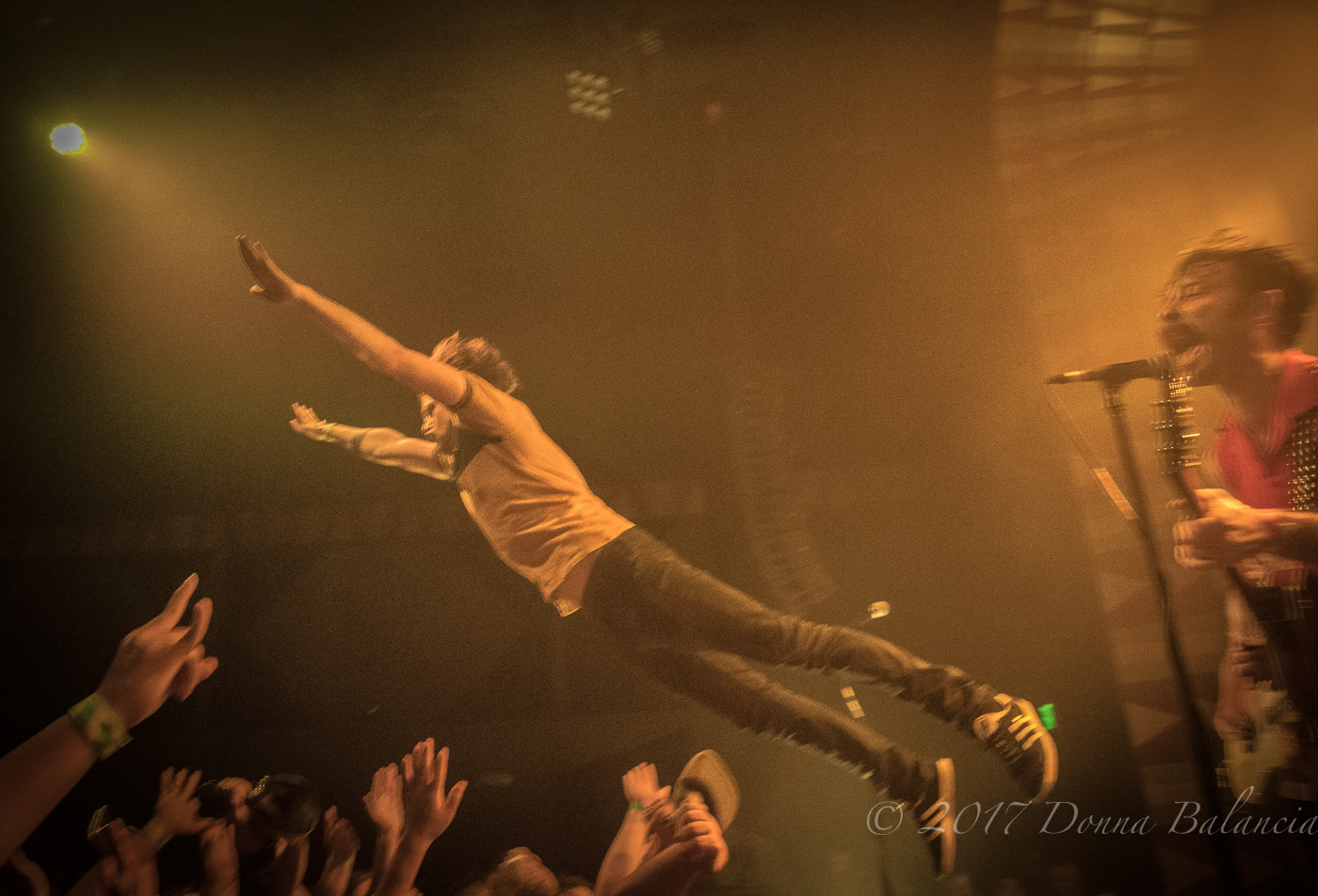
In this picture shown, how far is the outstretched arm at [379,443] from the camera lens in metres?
Result: 2.86

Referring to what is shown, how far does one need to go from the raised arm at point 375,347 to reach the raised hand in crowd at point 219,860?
1608 millimetres

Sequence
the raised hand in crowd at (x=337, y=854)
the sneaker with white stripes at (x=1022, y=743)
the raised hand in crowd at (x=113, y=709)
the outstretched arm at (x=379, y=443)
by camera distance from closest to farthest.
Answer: the sneaker with white stripes at (x=1022, y=743)
the raised hand in crowd at (x=337, y=854)
the raised hand in crowd at (x=113, y=709)
the outstretched arm at (x=379, y=443)

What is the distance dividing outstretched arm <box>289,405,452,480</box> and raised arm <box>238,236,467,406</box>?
0.70ft

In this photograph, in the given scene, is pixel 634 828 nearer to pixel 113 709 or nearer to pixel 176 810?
pixel 176 810

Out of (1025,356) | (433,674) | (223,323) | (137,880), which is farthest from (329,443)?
(1025,356)

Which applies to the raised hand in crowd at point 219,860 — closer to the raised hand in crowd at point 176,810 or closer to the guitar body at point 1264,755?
the raised hand in crowd at point 176,810

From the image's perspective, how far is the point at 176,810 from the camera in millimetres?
2711

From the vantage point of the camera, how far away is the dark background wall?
264 cm

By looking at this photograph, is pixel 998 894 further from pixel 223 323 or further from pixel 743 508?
pixel 223 323

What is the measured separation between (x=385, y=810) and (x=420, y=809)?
120mm

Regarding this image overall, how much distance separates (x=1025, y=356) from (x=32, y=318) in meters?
3.70

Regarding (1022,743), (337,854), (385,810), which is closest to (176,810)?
(337,854)

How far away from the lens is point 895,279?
2.91 metres

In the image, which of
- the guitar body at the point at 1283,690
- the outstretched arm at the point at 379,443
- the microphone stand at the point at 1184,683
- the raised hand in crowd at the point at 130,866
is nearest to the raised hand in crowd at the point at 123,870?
the raised hand in crowd at the point at 130,866
